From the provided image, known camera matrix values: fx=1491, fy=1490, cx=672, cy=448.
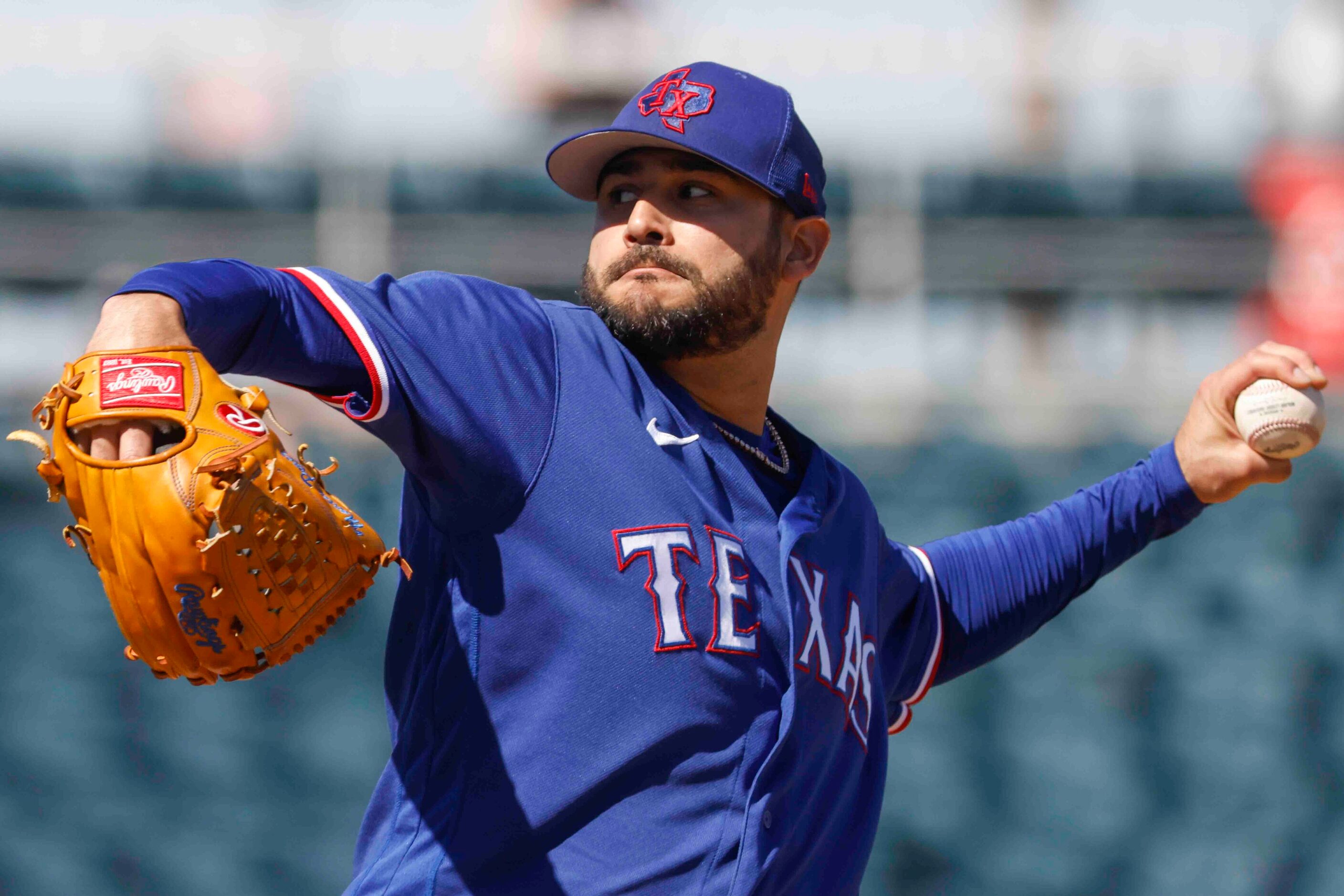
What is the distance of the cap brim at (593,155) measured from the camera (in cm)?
176

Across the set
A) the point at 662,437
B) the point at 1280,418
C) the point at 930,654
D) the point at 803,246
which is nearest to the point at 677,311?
the point at 662,437

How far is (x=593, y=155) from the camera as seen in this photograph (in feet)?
6.04

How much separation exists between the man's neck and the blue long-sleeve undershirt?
47 cm

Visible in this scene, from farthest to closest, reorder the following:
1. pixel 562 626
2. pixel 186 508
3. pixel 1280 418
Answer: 1. pixel 1280 418
2. pixel 562 626
3. pixel 186 508

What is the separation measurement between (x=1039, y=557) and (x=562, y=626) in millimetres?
957

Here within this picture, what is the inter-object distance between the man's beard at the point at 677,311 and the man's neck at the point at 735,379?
0.07 ft

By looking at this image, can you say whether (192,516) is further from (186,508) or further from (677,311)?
(677,311)

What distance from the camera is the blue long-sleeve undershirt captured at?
7.29 feet

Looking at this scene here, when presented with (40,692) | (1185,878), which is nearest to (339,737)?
(40,692)

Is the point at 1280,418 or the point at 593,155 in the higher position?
the point at 593,155

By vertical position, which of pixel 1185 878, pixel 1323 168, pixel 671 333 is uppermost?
pixel 671 333

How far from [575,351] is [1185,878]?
113 inches

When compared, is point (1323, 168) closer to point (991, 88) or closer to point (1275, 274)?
point (1275, 274)

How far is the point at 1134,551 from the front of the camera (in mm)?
2314
